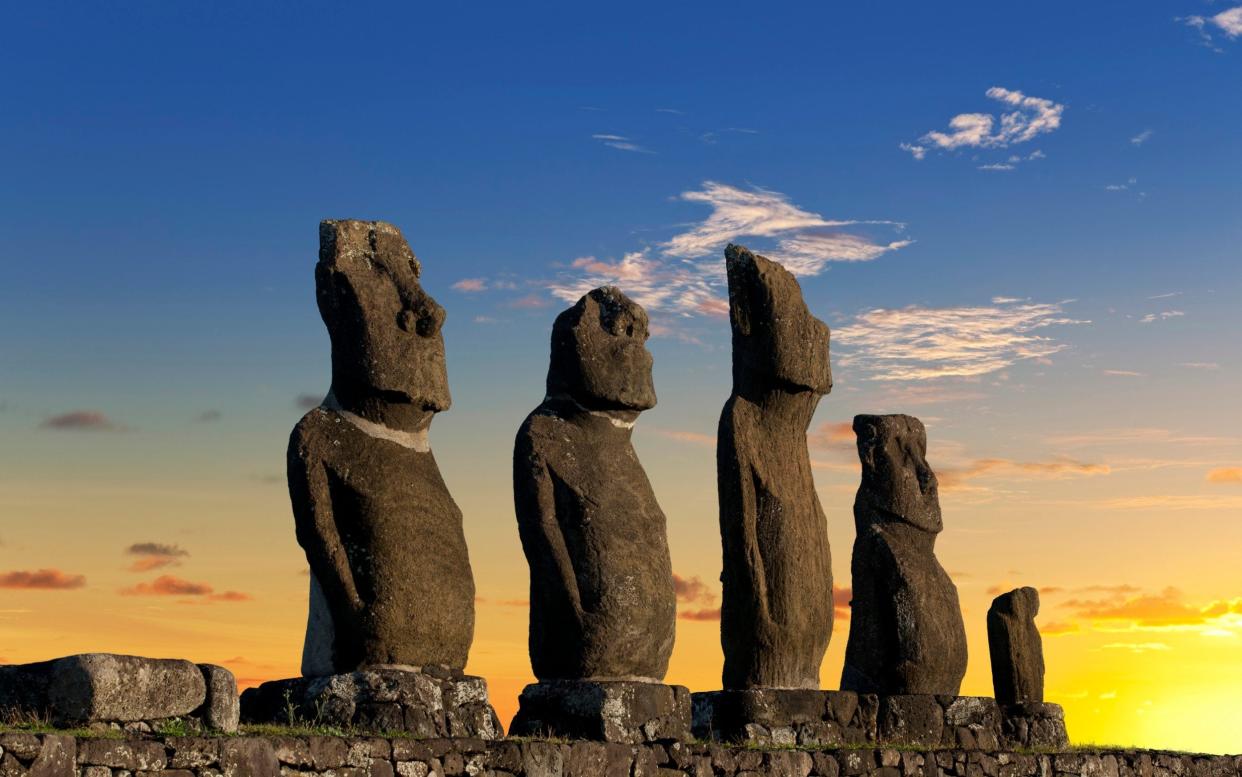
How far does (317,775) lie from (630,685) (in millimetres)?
3158

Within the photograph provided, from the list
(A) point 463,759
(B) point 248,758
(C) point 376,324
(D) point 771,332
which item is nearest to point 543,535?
(C) point 376,324

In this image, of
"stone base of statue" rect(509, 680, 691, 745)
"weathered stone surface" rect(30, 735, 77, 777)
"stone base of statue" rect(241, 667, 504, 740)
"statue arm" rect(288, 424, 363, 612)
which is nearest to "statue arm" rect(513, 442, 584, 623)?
"stone base of statue" rect(509, 680, 691, 745)

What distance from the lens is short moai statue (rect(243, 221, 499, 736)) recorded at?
12.3m

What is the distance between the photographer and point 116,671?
10102mm

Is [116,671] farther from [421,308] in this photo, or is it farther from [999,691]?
[999,691]

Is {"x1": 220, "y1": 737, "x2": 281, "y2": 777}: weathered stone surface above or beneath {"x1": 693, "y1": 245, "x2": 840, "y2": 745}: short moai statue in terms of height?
beneath

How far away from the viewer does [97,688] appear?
9.99m

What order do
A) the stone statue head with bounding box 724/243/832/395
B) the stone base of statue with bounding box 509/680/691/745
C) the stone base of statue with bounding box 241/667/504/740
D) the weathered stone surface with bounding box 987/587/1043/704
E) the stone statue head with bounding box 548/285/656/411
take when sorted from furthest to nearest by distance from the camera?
the weathered stone surface with bounding box 987/587/1043/704 → the stone statue head with bounding box 724/243/832/395 → the stone statue head with bounding box 548/285/656/411 → the stone base of statue with bounding box 509/680/691/745 → the stone base of statue with bounding box 241/667/504/740

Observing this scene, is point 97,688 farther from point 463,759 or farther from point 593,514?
point 593,514

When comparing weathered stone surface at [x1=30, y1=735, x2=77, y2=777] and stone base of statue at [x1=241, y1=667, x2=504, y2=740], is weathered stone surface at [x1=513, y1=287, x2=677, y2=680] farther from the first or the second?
weathered stone surface at [x1=30, y1=735, x2=77, y2=777]

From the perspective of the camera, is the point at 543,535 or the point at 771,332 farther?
the point at 771,332

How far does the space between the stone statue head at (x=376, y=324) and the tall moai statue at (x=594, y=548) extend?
3.95 feet

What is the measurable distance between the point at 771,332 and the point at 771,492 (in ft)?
4.66

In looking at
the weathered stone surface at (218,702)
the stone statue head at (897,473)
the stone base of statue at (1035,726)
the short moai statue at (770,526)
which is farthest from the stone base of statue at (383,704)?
the stone base of statue at (1035,726)
